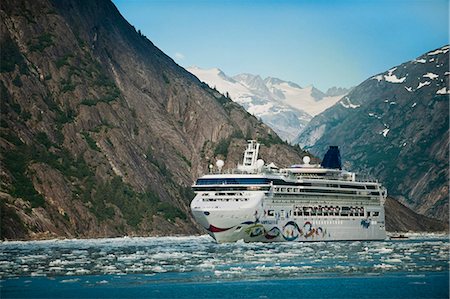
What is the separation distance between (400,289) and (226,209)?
61.1m

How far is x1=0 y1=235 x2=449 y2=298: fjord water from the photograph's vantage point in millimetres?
72750

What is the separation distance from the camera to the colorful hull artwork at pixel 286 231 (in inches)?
5354

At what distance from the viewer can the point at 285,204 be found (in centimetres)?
14462

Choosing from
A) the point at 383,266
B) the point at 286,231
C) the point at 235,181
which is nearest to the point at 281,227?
the point at 286,231

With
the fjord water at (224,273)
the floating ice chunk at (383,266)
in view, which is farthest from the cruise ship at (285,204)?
the floating ice chunk at (383,266)

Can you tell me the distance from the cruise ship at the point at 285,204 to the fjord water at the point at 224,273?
17.2 metres

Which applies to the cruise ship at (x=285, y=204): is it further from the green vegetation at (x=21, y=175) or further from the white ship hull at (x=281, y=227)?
the green vegetation at (x=21, y=175)

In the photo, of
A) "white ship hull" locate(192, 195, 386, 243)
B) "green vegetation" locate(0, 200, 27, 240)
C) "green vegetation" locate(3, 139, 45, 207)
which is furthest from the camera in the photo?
"green vegetation" locate(3, 139, 45, 207)

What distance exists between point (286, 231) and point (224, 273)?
5983 cm

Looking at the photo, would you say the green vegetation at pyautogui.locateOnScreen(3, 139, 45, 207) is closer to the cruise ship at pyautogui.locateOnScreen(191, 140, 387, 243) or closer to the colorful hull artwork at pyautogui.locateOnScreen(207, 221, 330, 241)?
the cruise ship at pyautogui.locateOnScreen(191, 140, 387, 243)

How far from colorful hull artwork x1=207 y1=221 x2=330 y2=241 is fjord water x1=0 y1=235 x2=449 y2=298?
17.8 metres

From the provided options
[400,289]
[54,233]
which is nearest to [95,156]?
[54,233]

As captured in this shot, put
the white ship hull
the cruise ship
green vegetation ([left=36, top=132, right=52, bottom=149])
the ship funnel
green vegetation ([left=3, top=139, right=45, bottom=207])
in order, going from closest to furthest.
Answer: the white ship hull
the cruise ship
green vegetation ([left=3, top=139, right=45, bottom=207])
the ship funnel
green vegetation ([left=36, top=132, right=52, bottom=149])

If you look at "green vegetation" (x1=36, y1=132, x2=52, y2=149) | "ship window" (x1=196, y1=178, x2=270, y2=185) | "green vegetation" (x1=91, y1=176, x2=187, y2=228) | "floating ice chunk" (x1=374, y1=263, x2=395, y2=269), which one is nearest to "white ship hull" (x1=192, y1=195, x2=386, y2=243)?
"ship window" (x1=196, y1=178, x2=270, y2=185)
